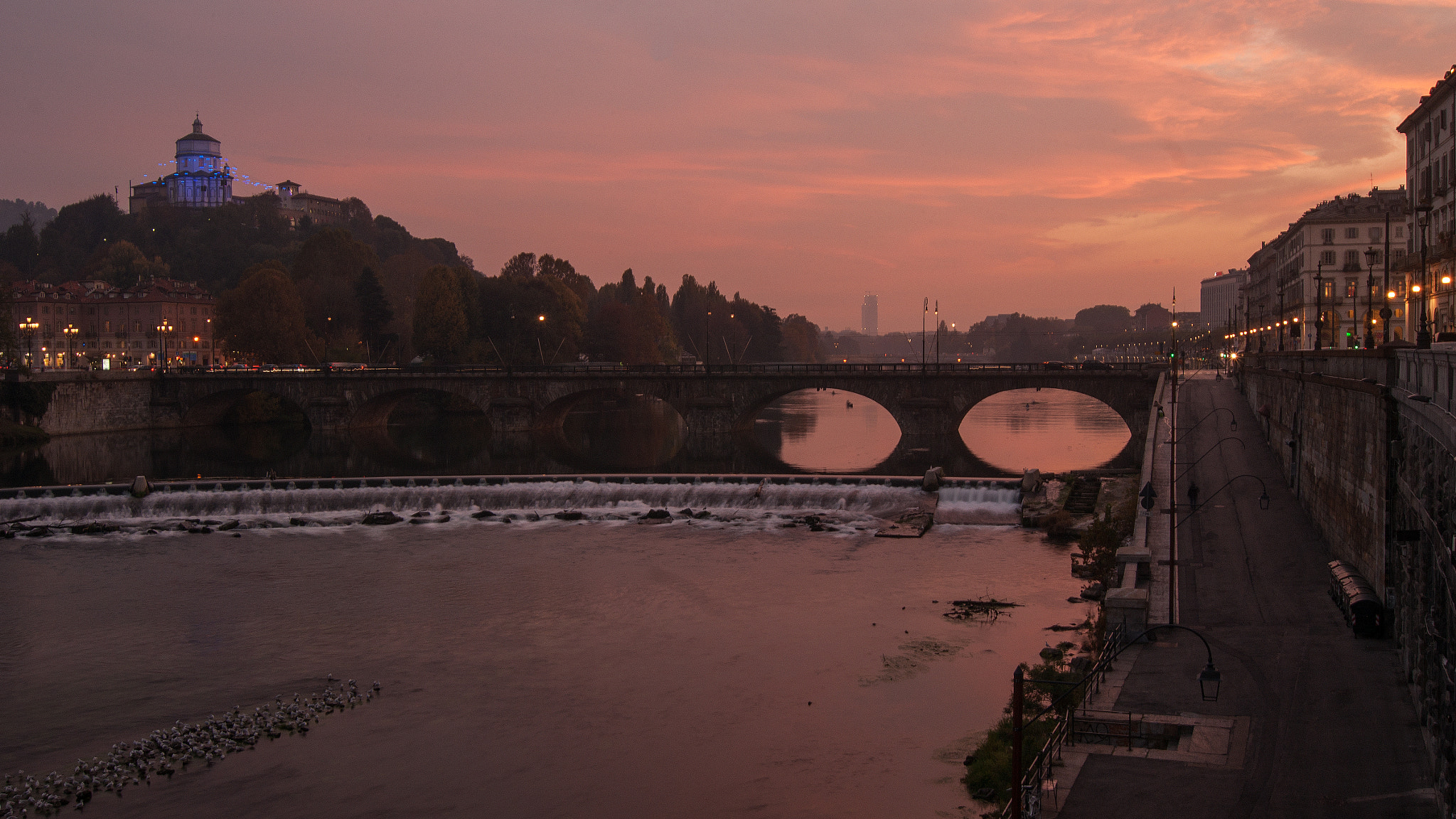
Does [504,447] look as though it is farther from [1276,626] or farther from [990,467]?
[1276,626]

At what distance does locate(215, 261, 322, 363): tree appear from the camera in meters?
106

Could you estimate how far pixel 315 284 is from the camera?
12256 centimetres

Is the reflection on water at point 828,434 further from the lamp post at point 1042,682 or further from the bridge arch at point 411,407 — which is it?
the lamp post at point 1042,682

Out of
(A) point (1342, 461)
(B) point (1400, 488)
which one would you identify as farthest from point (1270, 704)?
(A) point (1342, 461)

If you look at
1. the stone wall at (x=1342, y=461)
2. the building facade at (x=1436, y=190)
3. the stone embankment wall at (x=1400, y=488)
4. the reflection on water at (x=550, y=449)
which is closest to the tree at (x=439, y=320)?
the reflection on water at (x=550, y=449)

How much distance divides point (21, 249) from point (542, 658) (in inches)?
7725

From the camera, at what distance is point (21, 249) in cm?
18375

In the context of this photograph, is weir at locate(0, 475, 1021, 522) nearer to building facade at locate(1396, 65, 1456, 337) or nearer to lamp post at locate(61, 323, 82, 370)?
building facade at locate(1396, 65, 1456, 337)

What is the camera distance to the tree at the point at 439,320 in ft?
376

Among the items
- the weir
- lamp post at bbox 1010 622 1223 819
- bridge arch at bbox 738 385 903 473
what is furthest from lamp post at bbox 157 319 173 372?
lamp post at bbox 1010 622 1223 819

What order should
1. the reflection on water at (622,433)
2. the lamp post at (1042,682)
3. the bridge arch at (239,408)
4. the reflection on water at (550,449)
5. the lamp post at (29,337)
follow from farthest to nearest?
the lamp post at (29,337)
the bridge arch at (239,408)
the reflection on water at (622,433)
the reflection on water at (550,449)
the lamp post at (1042,682)

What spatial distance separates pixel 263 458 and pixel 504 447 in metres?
16.6

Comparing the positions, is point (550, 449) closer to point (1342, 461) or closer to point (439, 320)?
point (439, 320)

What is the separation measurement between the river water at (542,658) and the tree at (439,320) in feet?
224
